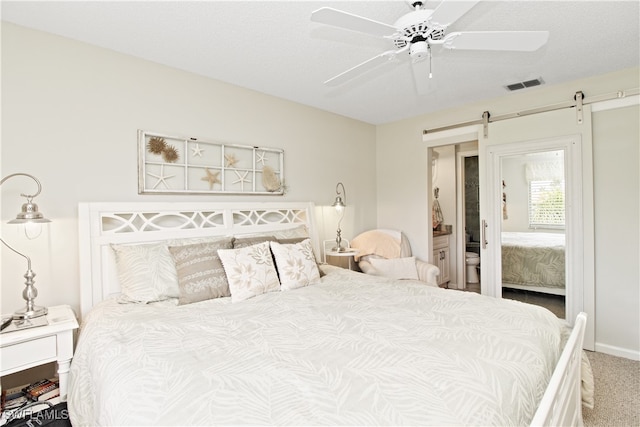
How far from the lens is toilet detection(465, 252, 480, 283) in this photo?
4.70 metres

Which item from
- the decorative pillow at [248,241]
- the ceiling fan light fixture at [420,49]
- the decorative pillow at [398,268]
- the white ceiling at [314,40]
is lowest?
the decorative pillow at [398,268]

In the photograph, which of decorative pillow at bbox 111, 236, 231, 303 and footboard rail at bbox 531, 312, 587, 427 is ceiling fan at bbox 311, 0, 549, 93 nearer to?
footboard rail at bbox 531, 312, 587, 427

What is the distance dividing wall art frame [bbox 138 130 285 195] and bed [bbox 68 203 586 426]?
1.35 feet

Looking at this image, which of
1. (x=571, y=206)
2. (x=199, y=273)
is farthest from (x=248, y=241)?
(x=571, y=206)

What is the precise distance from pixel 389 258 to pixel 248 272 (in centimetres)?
225

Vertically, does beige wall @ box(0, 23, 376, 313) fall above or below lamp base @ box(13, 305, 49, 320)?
above

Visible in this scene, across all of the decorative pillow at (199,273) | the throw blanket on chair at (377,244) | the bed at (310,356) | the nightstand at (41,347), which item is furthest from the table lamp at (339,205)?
the nightstand at (41,347)

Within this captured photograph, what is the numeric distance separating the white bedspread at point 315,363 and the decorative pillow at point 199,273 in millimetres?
128

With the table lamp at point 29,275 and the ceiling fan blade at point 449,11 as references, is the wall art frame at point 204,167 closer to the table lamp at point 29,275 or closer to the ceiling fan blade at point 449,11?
the table lamp at point 29,275

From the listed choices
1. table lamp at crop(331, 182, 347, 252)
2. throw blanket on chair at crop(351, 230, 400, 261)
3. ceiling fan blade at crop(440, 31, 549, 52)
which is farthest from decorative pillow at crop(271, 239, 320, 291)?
ceiling fan blade at crop(440, 31, 549, 52)

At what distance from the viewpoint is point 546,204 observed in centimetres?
338

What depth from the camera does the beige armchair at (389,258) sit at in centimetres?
368

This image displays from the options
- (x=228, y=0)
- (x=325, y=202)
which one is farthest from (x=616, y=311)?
(x=228, y=0)

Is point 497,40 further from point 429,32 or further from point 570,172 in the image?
point 570,172
